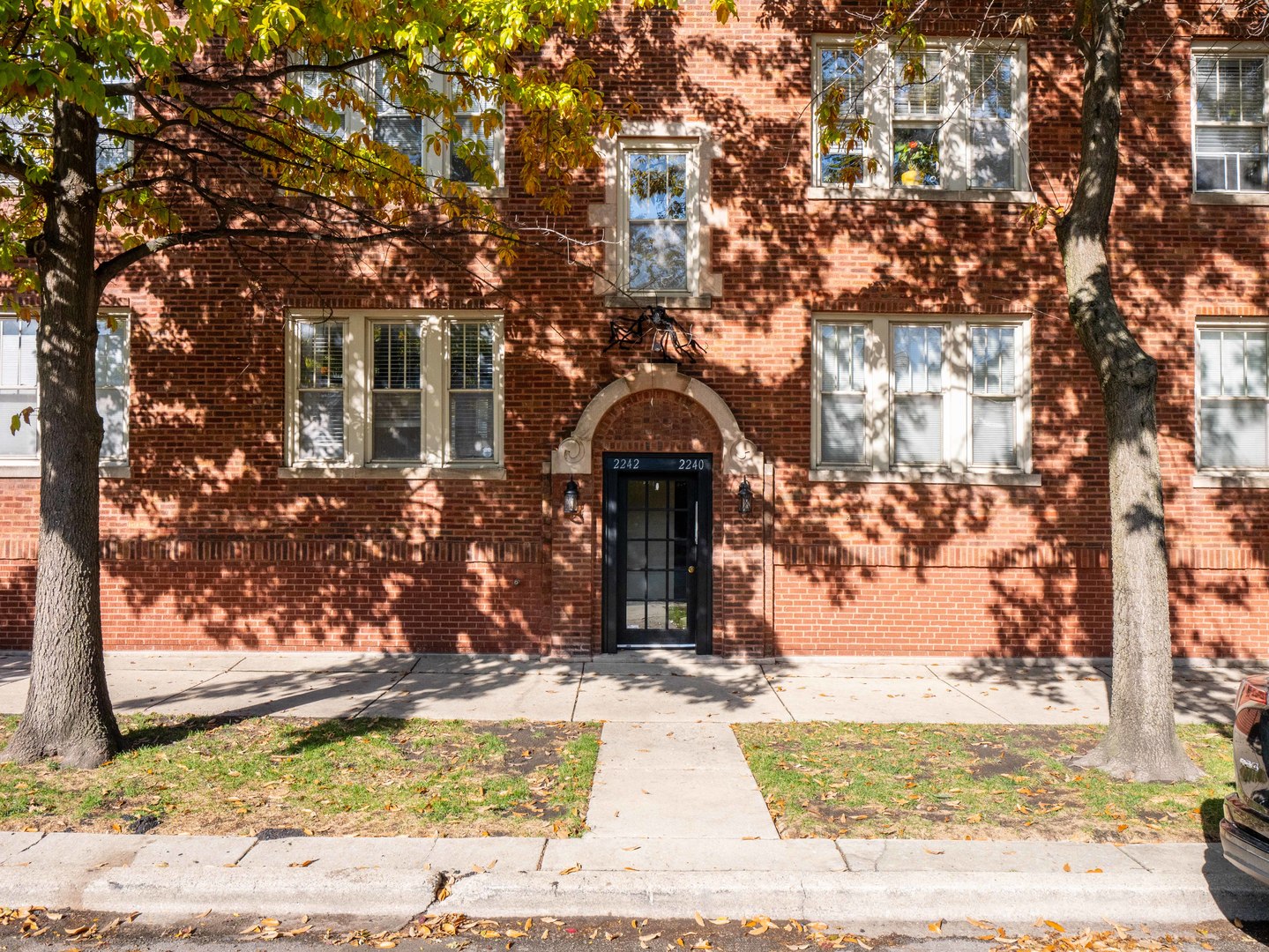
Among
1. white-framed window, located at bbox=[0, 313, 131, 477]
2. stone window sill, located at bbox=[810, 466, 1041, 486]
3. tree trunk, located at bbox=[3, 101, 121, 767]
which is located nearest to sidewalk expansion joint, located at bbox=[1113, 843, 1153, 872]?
stone window sill, located at bbox=[810, 466, 1041, 486]

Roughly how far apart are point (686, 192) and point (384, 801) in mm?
7427

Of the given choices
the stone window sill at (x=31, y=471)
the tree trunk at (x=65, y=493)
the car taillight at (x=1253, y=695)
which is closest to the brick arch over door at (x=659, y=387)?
the tree trunk at (x=65, y=493)

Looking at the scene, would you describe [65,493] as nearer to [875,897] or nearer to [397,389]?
[397,389]

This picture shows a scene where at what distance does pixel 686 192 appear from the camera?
10.0 metres

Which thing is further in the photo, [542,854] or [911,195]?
[911,195]

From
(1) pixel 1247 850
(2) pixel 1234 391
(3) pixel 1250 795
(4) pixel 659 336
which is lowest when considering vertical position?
(1) pixel 1247 850

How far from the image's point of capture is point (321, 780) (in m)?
5.96

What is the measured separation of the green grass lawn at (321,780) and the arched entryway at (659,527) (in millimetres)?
2633

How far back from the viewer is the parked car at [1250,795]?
148 inches

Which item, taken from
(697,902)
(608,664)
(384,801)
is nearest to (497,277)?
(608,664)

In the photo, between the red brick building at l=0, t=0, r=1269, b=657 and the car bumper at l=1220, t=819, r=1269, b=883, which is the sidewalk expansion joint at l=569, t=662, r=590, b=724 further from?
the car bumper at l=1220, t=819, r=1269, b=883

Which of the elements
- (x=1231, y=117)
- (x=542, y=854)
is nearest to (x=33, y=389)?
(x=542, y=854)

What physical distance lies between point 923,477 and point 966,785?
460 cm

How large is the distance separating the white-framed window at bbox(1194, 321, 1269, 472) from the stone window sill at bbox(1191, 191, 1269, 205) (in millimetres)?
1434
